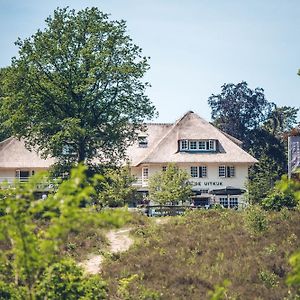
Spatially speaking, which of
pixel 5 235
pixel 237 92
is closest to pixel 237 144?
pixel 237 92

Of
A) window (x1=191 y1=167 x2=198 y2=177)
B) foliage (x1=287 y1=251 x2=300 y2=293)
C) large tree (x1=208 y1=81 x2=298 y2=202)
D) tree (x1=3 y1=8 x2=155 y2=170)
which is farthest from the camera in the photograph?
large tree (x1=208 y1=81 x2=298 y2=202)

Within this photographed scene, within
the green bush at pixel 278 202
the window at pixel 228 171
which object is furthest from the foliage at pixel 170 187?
the green bush at pixel 278 202

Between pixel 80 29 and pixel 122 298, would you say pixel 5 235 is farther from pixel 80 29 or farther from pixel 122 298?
pixel 80 29

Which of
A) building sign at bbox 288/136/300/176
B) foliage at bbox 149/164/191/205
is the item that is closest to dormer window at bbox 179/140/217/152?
building sign at bbox 288/136/300/176

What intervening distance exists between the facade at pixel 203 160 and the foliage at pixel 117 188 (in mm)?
7795

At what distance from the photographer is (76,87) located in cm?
4509

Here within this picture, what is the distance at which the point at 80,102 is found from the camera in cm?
4628

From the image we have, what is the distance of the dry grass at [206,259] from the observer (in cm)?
2573

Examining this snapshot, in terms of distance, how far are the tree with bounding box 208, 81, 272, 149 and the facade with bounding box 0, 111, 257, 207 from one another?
16.6 m

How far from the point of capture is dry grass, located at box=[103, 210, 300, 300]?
25.7 m

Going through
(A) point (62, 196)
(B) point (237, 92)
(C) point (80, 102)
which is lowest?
(A) point (62, 196)

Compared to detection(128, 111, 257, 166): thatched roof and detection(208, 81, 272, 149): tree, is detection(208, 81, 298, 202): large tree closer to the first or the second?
detection(208, 81, 272, 149): tree

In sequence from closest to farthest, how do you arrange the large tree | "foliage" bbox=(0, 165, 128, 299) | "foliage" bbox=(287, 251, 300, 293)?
"foliage" bbox=(287, 251, 300, 293)
"foliage" bbox=(0, 165, 128, 299)
the large tree

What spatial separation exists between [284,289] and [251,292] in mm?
1376
